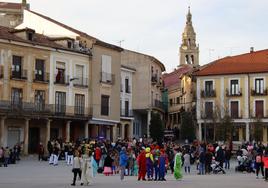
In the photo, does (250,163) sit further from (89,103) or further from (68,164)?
(89,103)

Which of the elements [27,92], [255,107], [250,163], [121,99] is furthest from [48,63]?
[255,107]

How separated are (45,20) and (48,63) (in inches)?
332

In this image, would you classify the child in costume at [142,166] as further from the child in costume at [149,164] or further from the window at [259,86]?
the window at [259,86]

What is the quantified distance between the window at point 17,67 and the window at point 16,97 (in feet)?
3.44

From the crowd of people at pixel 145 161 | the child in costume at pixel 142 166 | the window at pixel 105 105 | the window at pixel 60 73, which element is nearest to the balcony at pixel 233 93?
the window at pixel 105 105

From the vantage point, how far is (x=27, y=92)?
44.5 m

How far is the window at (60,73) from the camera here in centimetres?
4726

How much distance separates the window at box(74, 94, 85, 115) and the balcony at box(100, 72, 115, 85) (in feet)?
9.01

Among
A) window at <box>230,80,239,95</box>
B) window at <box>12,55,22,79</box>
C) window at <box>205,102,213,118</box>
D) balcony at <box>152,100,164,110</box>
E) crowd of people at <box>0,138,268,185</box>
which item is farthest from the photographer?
balcony at <box>152,100,164,110</box>

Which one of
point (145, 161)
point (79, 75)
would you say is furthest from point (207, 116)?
point (145, 161)

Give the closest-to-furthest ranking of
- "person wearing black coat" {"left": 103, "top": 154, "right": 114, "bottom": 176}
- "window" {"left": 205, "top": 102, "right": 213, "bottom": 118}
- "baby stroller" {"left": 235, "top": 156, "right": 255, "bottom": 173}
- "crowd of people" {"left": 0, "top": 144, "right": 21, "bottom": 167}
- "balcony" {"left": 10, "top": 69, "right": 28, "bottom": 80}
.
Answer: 1. "person wearing black coat" {"left": 103, "top": 154, "right": 114, "bottom": 176}
2. "baby stroller" {"left": 235, "top": 156, "right": 255, "bottom": 173}
3. "crowd of people" {"left": 0, "top": 144, "right": 21, "bottom": 167}
4. "balcony" {"left": 10, "top": 69, "right": 28, "bottom": 80}
5. "window" {"left": 205, "top": 102, "right": 213, "bottom": 118}

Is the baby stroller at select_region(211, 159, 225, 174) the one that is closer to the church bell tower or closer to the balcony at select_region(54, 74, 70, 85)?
the balcony at select_region(54, 74, 70, 85)

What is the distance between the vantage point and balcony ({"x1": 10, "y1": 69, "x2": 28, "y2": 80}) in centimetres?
4369

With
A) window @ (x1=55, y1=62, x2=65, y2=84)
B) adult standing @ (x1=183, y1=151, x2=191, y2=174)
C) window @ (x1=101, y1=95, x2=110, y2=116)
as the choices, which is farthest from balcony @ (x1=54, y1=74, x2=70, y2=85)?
adult standing @ (x1=183, y1=151, x2=191, y2=174)
